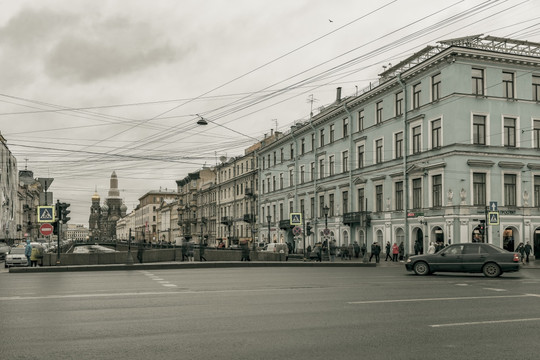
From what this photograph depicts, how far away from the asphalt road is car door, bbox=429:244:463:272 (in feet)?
20.7

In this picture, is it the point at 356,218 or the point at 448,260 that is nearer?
the point at 448,260

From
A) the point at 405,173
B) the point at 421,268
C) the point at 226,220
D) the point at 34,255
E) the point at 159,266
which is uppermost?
the point at 405,173

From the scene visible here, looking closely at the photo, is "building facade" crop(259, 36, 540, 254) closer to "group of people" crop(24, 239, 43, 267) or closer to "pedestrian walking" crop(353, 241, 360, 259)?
"pedestrian walking" crop(353, 241, 360, 259)

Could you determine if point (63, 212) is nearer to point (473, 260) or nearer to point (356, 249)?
point (473, 260)

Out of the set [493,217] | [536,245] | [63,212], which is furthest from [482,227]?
[63,212]

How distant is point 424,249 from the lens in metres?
38.3

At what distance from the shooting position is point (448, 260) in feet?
73.5

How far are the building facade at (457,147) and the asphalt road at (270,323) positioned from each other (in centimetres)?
2051

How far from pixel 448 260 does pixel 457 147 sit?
15.3 meters

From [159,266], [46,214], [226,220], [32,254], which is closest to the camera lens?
[159,266]

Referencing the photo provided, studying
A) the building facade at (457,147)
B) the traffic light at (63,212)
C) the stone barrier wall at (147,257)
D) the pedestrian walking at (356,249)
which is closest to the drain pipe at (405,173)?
the building facade at (457,147)

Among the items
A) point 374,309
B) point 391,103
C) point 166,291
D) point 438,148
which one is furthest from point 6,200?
point 374,309

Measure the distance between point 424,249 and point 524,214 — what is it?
269 inches

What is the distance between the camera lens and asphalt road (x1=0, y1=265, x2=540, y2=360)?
7590 millimetres
